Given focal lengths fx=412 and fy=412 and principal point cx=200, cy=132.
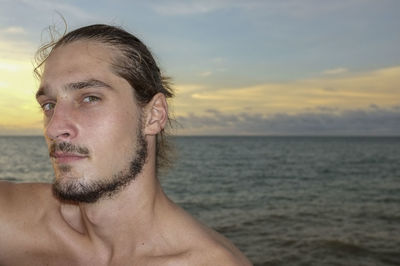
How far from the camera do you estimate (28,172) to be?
112 feet

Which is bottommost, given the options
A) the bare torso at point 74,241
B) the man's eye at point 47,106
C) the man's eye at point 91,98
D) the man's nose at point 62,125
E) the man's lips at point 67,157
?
the bare torso at point 74,241

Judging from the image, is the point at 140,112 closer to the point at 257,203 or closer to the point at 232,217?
the point at 232,217

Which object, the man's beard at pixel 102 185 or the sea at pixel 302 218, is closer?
the man's beard at pixel 102 185

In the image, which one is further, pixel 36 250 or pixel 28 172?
pixel 28 172

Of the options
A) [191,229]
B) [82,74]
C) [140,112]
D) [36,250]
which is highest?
[82,74]

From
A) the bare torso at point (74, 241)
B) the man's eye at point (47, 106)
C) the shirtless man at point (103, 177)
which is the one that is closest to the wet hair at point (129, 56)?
the shirtless man at point (103, 177)

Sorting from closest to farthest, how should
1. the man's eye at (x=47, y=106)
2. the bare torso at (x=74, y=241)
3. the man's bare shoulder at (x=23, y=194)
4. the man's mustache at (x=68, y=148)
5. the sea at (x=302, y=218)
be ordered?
the man's mustache at (x=68, y=148) < the bare torso at (x=74, y=241) < the man's eye at (x=47, y=106) < the man's bare shoulder at (x=23, y=194) < the sea at (x=302, y=218)

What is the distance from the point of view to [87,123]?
8.21ft

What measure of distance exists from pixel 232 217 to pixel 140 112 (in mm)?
12235

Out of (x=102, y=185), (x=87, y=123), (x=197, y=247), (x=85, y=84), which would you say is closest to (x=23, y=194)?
(x=102, y=185)

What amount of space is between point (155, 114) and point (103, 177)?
1.94ft

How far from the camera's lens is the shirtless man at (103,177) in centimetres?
250

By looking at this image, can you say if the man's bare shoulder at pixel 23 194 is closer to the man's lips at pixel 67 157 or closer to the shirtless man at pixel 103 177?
the shirtless man at pixel 103 177

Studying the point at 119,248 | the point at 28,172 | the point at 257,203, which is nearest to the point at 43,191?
the point at 119,248
